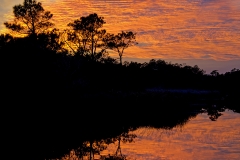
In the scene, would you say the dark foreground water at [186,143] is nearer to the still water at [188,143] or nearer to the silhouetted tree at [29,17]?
the still water at [188,143]

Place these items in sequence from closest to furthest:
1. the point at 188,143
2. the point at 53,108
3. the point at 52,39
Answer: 1. the point at 188,143
2. the point at 53,108
3. the point at 52,39

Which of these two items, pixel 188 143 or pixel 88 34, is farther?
pixel 88 34

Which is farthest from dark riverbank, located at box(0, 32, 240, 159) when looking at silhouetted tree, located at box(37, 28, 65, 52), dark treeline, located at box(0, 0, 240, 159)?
silhouetted tree, located at box(37, 28, 65, 52)

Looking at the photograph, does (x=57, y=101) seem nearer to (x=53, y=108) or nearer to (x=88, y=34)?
(x=53, y=108)

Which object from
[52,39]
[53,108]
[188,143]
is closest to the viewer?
[188,143]

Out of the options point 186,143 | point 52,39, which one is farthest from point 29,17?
point 186,143

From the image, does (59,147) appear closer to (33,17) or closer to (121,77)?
(33,17)

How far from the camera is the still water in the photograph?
63.3 feet

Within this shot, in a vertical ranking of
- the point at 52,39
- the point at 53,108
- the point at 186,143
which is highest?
the point at 52,39

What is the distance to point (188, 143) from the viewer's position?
2281 centimetres

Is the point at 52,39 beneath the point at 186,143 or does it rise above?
above

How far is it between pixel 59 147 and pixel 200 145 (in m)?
7.08

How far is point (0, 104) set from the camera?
29.2 metres

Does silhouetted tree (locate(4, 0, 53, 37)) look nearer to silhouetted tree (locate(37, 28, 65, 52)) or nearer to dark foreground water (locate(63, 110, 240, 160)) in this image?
silhouetted tree (locate(37, 28, 65, 52))
